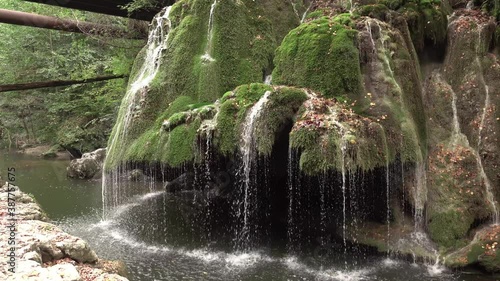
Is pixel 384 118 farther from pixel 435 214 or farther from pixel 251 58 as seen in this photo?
pixel 251 58

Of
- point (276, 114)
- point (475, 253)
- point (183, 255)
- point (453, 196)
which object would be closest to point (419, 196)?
point (453, 196)

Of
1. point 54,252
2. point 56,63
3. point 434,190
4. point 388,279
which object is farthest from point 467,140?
point 56,63

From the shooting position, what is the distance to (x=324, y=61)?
9.91 m

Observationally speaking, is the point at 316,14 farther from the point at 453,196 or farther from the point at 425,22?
the point at 453,196

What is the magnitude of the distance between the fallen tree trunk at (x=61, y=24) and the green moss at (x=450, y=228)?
15.5 m

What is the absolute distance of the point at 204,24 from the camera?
12.1m

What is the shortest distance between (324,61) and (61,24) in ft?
40.4

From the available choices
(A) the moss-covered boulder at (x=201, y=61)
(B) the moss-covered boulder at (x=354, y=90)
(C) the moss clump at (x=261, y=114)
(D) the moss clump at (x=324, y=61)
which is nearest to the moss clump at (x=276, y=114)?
(C) the moss clump at (x=261, y=114)

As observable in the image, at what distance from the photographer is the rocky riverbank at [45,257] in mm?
5797

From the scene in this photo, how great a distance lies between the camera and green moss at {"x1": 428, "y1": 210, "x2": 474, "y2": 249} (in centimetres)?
911

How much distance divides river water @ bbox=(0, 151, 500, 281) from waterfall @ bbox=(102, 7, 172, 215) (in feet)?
4.33

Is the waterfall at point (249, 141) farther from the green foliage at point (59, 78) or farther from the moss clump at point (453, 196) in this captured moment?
the green foliage at point (59, 78)

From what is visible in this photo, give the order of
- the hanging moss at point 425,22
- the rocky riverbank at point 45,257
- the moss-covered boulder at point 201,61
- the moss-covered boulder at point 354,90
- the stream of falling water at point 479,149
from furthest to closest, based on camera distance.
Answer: the hanging moss at point 425,22 → the moss-covered boulder at point 201,61 → the stream of falling water at point 479,149 → the moss-covered boulder at point 354,90 → the rocky riverbank at point 45,257

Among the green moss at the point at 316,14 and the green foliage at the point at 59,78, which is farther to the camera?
the green foliage at the point at 59,78
